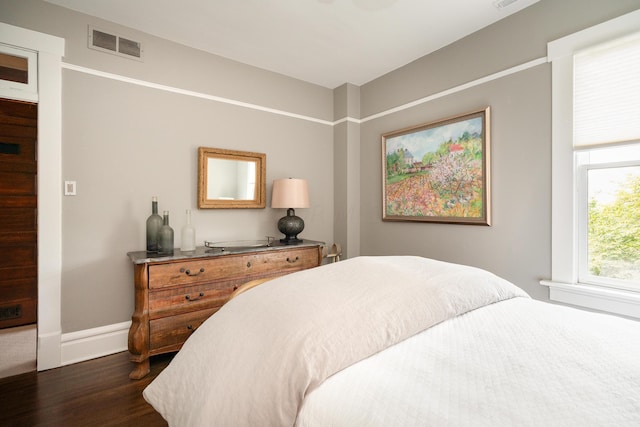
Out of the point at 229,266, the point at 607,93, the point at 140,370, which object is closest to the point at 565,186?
the point at 607,93

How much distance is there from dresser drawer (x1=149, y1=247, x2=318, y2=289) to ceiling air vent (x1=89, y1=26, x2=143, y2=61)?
1.81 m

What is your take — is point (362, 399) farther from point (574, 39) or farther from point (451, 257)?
point (574, 39)

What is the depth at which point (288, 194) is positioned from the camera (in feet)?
10.1

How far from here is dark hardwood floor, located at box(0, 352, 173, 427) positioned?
5.62 feet

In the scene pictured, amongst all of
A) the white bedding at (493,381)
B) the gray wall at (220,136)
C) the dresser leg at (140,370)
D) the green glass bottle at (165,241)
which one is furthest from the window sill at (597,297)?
the dresser leg at (140,370)

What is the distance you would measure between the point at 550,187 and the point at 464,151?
2.36ft

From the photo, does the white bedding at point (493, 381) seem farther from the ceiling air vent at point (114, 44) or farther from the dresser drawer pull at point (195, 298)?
the ceiling air vent at point (114, 44)

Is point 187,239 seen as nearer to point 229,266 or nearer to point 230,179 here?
point 229,266

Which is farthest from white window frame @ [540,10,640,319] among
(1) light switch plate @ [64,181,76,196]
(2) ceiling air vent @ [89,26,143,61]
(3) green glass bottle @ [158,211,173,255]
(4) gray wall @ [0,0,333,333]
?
(1) light switch plate @ [64,181,76,196]

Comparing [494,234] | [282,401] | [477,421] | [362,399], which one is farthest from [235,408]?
[494,234]

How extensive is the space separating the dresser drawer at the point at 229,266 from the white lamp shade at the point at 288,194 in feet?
1.56

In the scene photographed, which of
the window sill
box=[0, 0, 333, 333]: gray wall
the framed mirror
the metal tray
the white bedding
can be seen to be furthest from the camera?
the framed mirror

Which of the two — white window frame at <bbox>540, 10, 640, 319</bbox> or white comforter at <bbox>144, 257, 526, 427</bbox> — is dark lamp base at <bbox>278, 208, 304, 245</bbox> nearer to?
white comforter at <bbox>144, 257, 526, 427</bbox>

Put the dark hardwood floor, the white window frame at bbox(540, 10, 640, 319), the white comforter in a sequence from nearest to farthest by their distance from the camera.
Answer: the white comforter, the dark hardwood floor, the white window frame at bbox(540, 10, 640, 319)
